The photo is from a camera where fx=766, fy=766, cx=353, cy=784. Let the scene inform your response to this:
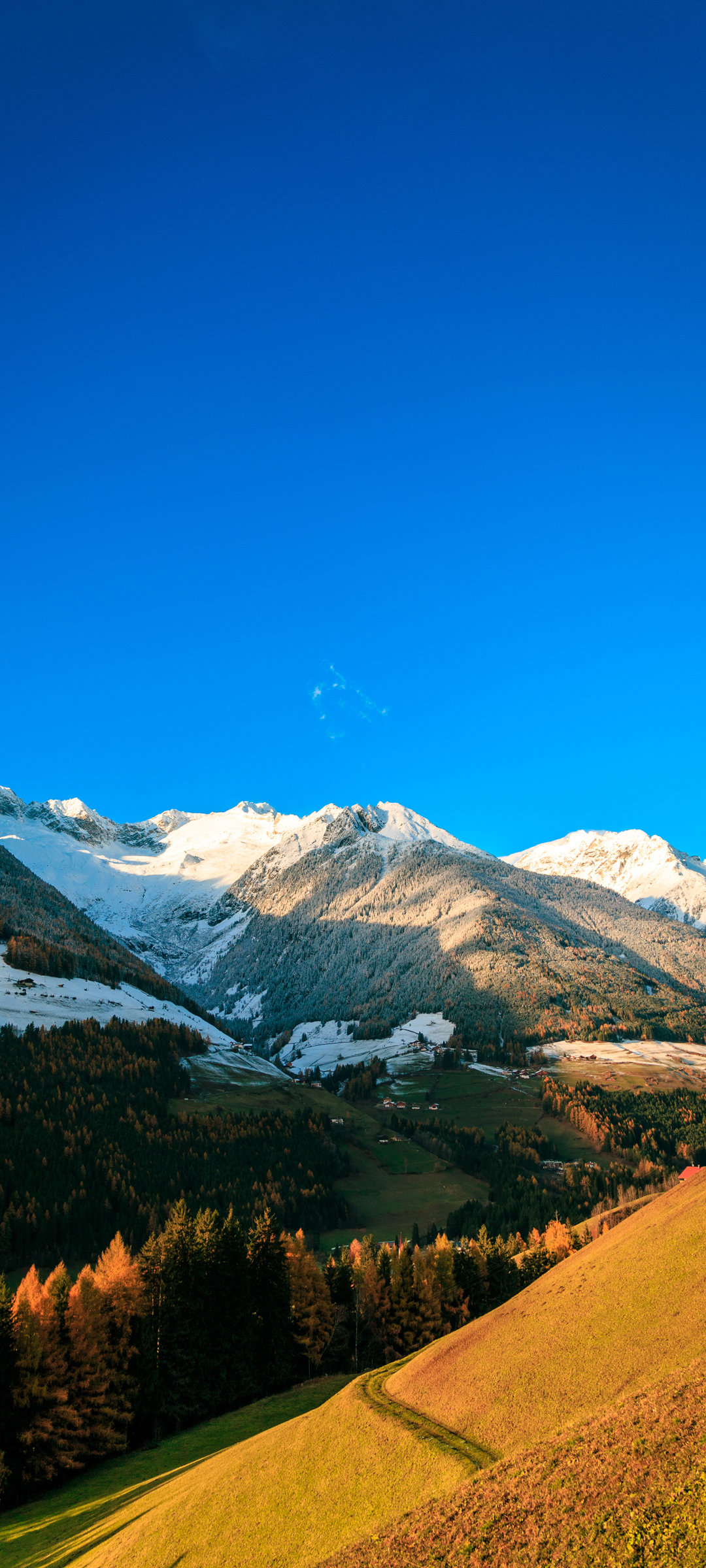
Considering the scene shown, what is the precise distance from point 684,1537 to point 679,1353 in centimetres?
1028

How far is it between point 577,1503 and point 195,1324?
2701 inches

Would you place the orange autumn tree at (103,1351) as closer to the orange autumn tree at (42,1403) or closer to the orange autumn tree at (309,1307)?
the orange autumn tree at (42,1403)

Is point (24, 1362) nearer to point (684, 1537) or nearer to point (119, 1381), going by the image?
point (119, 1381)

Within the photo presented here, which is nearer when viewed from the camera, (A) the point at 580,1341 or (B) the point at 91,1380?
(A) the point at 580,1341

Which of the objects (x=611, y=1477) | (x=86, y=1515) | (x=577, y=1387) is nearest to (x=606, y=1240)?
(x=577, y=1387)

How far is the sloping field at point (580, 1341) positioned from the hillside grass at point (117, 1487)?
22.6 metres

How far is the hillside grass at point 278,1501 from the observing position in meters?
34.7

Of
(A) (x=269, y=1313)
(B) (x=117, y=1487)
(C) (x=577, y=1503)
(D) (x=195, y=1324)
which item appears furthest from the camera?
(A) (x=269, y=1313)

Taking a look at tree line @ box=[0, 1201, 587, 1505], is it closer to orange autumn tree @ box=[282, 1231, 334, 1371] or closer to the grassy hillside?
orange autumn tree @ box=[282, 1231, 334, 1371]

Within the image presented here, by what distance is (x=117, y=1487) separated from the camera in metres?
62.1

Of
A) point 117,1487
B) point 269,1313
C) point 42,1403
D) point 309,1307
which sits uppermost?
point 269,1313

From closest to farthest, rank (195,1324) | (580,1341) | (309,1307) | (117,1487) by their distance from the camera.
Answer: (580,1341) → (117,1487) → (195,1324) → (309,1307)

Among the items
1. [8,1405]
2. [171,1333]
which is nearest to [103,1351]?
[171,1333]

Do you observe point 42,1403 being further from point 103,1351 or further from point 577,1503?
point 577,1503
